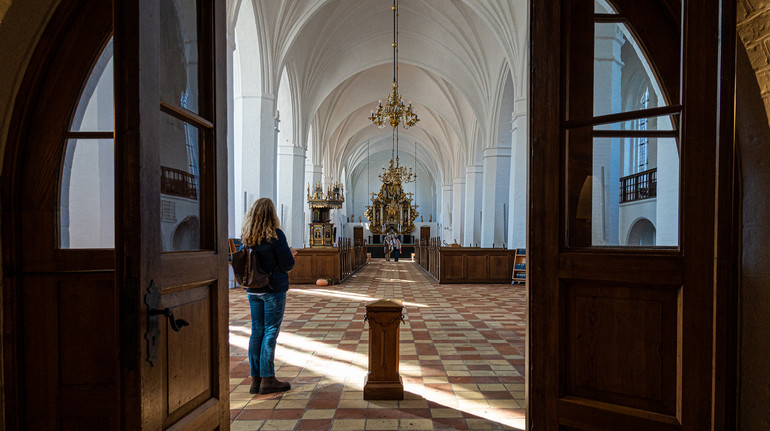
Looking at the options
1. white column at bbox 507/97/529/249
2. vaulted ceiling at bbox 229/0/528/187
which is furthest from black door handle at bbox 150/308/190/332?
white column at bbox 507/97/529/249

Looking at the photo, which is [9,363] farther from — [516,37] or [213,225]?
[516,37]

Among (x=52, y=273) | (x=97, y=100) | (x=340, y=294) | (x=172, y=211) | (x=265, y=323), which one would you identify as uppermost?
(x=97, y=100)

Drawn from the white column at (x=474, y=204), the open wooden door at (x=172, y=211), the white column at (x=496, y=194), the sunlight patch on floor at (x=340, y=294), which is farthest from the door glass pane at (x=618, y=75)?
the white column at (x=474, y=204)

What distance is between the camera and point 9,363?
213 centimetres

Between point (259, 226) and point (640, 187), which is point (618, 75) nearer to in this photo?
point (640, 187)

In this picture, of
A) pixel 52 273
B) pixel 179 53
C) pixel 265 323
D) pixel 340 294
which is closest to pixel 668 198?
pixel 179 53

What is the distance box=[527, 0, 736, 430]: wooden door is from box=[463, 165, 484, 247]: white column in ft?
63.3

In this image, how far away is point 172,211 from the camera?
175 cm

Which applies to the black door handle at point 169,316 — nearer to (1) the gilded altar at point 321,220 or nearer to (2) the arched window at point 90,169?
(2) the arched window at point 90,169

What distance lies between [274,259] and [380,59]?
17.1 m

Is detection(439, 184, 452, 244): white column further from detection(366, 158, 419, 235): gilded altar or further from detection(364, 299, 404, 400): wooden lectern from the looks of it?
detection(364, 299, 404, 400): wooden lectern

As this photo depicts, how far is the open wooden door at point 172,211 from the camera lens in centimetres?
138

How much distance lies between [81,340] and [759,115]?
3310 mm

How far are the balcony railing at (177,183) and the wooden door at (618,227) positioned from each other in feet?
4.89
